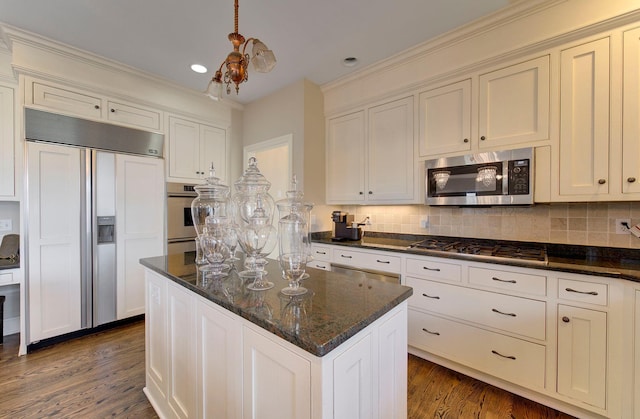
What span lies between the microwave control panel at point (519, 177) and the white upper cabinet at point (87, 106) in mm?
3574

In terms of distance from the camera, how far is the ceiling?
1.90 m

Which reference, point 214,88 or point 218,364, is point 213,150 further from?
point 218,364

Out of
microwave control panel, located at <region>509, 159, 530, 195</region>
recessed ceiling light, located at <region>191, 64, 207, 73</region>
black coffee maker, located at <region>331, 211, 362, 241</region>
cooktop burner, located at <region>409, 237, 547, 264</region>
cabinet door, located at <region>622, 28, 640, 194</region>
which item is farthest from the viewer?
black coffee maker, located at <region>331, 211, 362, 241</region>

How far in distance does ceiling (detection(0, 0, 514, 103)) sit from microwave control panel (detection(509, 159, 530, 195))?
115 centimetres

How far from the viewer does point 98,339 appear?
2555 millimetres

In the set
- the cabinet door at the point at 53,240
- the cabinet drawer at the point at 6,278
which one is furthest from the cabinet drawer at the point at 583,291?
the cabinet drawer at the point at 6,278

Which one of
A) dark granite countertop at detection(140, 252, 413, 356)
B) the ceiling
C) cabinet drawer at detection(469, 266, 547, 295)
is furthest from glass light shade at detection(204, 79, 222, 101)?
cabinet drawer at detection(469, 266, 547, 295)


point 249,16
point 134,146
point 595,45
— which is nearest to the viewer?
point 595,45

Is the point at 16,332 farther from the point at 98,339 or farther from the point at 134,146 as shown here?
the point at 134,146

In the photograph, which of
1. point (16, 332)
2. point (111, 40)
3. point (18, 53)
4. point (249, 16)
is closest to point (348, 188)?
point (249, 16)

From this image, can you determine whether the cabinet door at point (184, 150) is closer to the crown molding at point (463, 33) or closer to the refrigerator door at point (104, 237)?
the refrigerator door at point (104, 237)

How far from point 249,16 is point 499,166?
7.43 feet

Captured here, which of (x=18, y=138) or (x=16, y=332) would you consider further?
(x=16, y=332)

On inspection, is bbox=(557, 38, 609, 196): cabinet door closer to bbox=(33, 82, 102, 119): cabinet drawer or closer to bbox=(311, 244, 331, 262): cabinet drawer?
bbox=(311, 244, 331, 262): cabinet drawer
